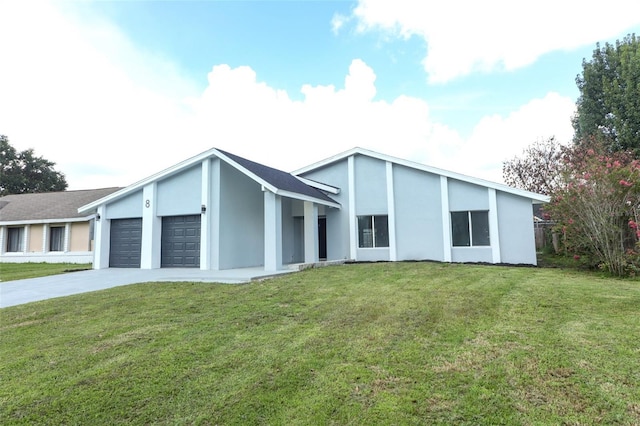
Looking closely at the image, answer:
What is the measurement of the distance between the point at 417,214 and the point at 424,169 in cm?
192

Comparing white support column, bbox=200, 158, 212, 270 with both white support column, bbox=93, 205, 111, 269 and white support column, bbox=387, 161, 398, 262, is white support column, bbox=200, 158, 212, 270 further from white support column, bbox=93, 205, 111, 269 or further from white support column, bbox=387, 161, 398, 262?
white support column, bbox=387, 161, 398, 262

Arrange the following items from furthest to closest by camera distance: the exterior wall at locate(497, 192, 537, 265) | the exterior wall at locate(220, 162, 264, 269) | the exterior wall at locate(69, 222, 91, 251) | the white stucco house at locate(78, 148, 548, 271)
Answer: the exterior wall at locate(69, 222, 91, 251)
the exterior wall at locate(220, 162, 264, 269)
the white stucco house at locate(78, 148, 548, 271)
the exterior wall at locate(497, 192, 537, 265)

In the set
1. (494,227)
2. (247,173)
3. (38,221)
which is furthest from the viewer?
(38,221)

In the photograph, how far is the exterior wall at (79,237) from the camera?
2161 cm

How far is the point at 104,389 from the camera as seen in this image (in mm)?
3270

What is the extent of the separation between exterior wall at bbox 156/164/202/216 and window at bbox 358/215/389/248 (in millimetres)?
7101

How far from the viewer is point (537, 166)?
22.4 m

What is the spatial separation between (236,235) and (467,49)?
1252 centimetres

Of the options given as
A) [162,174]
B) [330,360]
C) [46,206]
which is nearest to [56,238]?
[46,206]

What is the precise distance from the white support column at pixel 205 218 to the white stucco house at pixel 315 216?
0.04 m

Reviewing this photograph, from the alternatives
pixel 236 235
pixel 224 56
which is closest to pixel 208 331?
pixel 236 235

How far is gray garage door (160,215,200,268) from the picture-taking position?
44.4ft

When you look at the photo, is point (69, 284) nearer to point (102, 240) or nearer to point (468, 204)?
point (102, 240)

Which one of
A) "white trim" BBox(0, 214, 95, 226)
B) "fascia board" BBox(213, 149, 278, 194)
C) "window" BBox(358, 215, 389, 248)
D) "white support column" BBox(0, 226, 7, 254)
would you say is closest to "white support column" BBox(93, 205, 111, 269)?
"fascia board" BBox(213, 149, 278, 194)
